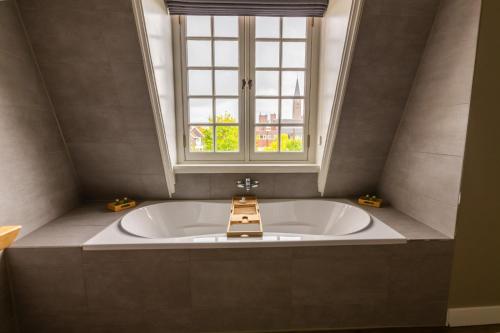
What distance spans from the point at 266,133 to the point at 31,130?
1.64 meters

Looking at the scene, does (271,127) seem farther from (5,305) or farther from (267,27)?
(5,305)

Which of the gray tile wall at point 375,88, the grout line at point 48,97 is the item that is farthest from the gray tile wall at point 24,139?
the gray tile wall at point 375,88

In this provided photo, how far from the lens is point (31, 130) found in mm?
1623

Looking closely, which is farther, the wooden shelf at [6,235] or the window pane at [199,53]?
the window pane at [199,53]

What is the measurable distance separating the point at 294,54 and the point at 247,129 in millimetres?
732

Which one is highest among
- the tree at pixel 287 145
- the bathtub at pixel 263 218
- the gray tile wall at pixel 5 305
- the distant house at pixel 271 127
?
the distant house at pixel 271 127

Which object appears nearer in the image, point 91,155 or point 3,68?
point 3,68

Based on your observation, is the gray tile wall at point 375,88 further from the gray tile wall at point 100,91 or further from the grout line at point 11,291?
the grout line at point 11,291

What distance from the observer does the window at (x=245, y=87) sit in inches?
83.8

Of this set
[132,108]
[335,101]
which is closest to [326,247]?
[335,101]

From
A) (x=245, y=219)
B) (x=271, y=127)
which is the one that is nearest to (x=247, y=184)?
(x=245, y=219)

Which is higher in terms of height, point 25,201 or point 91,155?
point 91,155

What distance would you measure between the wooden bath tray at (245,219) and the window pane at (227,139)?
17.7 inches

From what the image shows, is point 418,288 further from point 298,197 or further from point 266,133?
point 266,133
